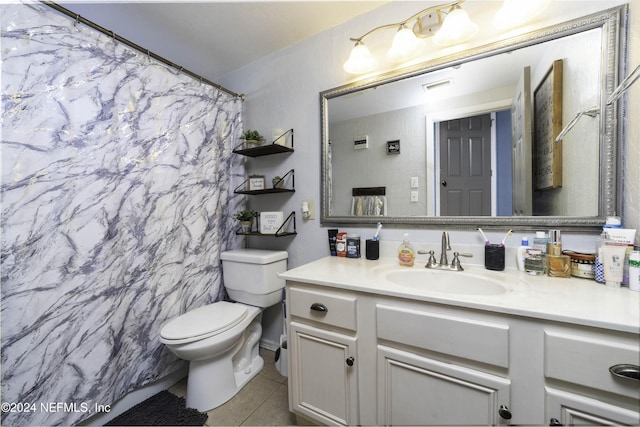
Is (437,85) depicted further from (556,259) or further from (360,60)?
(556,259)

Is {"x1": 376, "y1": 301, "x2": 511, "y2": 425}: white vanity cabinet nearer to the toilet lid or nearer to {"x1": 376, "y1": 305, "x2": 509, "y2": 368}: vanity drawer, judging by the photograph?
{"x1": 376, "y1": 305, "x2": 509, "y2": 368}: vanity drawer

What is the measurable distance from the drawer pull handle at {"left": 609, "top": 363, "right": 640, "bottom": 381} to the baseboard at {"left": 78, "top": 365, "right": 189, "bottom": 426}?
1.99 metres

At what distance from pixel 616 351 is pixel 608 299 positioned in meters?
0.21

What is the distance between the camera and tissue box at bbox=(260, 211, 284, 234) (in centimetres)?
171

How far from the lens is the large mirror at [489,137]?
0.97 meters

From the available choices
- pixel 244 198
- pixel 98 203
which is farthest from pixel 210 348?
pixel 244 198

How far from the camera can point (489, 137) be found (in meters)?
1.16

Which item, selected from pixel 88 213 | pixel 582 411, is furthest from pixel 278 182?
pixel 582 411

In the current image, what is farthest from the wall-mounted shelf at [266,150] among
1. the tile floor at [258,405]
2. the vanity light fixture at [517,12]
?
the tile floor at [258,405]

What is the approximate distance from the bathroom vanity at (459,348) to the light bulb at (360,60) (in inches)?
44.9

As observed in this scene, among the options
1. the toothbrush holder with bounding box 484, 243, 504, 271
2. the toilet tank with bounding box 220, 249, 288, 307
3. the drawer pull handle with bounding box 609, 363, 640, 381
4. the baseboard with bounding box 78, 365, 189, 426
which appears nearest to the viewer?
the drawer pull handle with bounding box 609, 363, 640, 381

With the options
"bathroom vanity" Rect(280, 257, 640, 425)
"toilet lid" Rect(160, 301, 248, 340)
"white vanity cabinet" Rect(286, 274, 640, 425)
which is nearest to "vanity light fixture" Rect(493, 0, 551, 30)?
"bathroom vanity" Rect(280, 257, 640, 425)

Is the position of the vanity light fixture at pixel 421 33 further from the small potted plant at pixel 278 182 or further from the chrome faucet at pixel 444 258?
the chrome faucet at pixel 444 258

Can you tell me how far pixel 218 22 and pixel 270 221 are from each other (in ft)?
4.24
